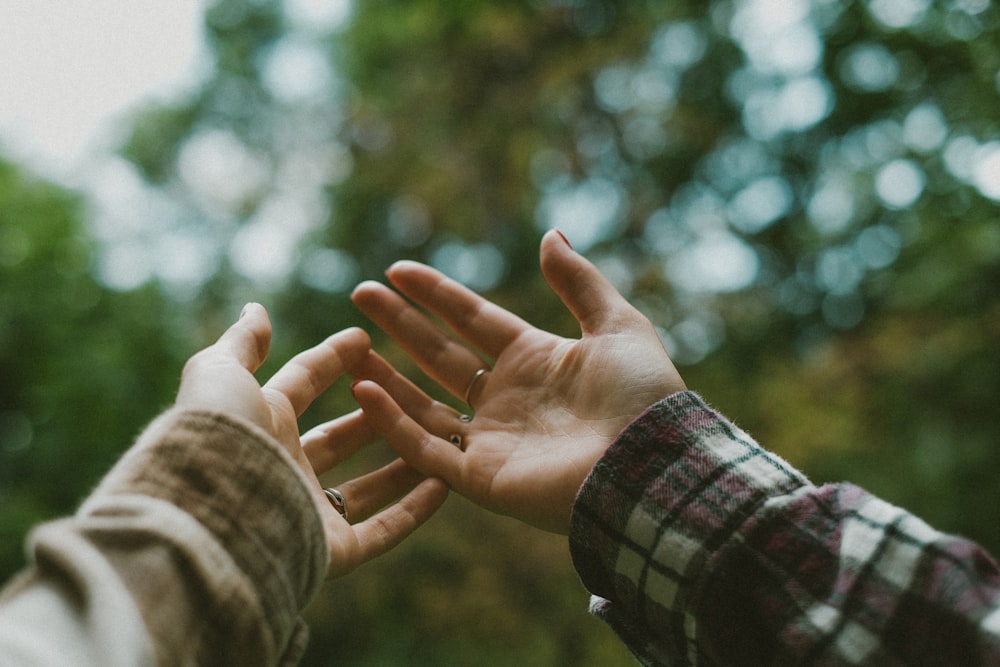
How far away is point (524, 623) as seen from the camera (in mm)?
2721

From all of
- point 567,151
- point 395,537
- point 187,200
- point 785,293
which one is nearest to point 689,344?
point 785,293

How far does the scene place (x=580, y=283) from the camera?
1065 mm

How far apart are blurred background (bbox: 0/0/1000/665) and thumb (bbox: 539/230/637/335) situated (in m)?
1.26

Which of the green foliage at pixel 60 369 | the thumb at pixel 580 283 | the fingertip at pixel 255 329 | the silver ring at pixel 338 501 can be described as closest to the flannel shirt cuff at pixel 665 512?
the thumb at pixel 580 283

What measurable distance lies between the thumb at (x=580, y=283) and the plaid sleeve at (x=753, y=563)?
225mm

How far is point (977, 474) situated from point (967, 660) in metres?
1.75

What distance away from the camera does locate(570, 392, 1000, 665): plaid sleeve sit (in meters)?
0.63

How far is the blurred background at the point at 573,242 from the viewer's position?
218 cm

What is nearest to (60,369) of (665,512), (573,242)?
(573,242)

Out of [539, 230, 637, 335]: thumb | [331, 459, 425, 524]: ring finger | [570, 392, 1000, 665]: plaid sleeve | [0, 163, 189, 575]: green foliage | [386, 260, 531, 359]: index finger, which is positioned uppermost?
[539, 230, 637, 335]: thumb

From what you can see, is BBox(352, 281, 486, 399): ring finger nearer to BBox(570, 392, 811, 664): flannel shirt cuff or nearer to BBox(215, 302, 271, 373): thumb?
BBox(215, 302, 271, 373): thumb

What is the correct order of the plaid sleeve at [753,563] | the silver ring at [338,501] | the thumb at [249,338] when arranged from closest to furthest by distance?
1. the plaid sleeve at [753,563]
2. the thumb at [249,338]
3. the silver ring at [338,501]

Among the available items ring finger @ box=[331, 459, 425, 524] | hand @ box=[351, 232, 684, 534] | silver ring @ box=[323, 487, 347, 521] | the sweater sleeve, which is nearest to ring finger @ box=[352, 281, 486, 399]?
hand @ box=[351, 232, 684, 534]

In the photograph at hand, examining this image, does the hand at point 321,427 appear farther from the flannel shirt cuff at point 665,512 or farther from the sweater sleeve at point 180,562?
the flannel shirt cuff at point 665,512
